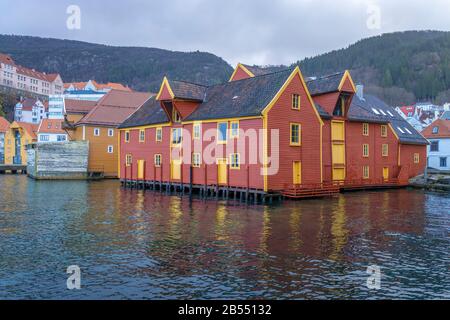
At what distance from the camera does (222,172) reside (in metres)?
38.5

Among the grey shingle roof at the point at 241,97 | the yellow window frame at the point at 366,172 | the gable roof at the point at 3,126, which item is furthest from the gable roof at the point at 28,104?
the yellow window frame at the point at 366,172

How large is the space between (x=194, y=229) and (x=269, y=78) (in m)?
20.1

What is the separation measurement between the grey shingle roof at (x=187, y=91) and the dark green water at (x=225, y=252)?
15.7 m

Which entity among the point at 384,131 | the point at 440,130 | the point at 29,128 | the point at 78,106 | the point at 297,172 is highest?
the point at 78,106

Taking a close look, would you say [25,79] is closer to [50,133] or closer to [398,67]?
[50,133]

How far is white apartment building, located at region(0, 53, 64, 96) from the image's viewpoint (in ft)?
489

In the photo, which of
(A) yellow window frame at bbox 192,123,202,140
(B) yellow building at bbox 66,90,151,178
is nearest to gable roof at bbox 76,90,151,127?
(B) yellow building at bbox 66,90,151,178

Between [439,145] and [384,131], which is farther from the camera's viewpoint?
[439,145]

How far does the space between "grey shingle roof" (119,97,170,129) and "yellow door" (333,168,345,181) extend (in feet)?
57.1

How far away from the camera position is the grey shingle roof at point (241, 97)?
36250 millimetres

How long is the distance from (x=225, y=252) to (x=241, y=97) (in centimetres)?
2404

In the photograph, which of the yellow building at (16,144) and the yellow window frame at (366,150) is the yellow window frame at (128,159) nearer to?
the yellow window frame at (366,150)

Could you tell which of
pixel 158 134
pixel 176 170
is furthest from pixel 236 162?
pixel 158 134

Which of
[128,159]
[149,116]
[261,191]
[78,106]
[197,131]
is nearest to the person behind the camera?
[261,191]
